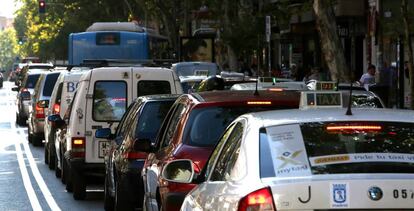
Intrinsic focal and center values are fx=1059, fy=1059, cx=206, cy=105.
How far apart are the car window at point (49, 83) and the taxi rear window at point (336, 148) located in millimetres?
20025

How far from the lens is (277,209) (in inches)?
209

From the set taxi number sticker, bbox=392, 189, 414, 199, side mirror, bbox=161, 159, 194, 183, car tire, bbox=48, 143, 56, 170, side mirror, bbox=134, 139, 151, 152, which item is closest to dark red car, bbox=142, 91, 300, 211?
side mirror, bbox=134, 139, 151, 152

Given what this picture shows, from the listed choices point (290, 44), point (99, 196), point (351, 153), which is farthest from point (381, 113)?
point (290, 44)

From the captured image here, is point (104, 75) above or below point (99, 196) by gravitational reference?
above

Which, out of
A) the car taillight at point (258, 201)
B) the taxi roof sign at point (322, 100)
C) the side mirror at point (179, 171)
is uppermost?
the taxi roof sign at point (322, 100)

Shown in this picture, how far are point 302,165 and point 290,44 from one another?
49.2m

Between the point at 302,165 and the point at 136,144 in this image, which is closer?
the point at 302,165

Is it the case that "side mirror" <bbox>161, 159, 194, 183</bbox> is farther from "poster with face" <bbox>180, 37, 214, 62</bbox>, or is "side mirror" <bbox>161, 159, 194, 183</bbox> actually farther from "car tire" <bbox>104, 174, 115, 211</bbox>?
"poster with face" <bbox>180, 37, 214, 62</bbox>

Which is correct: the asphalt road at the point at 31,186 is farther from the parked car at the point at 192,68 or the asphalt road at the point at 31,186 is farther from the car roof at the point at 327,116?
the car roof at the point at 327,116

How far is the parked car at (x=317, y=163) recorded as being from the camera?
5309mm

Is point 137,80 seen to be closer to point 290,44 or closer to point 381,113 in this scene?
point 381,113

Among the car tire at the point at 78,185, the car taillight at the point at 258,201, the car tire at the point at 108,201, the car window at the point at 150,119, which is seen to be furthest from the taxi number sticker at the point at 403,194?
the car tire at the point at 78,185

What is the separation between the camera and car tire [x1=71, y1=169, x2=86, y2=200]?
14545 mm

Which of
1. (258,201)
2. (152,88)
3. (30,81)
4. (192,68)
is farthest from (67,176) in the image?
(30,81)
